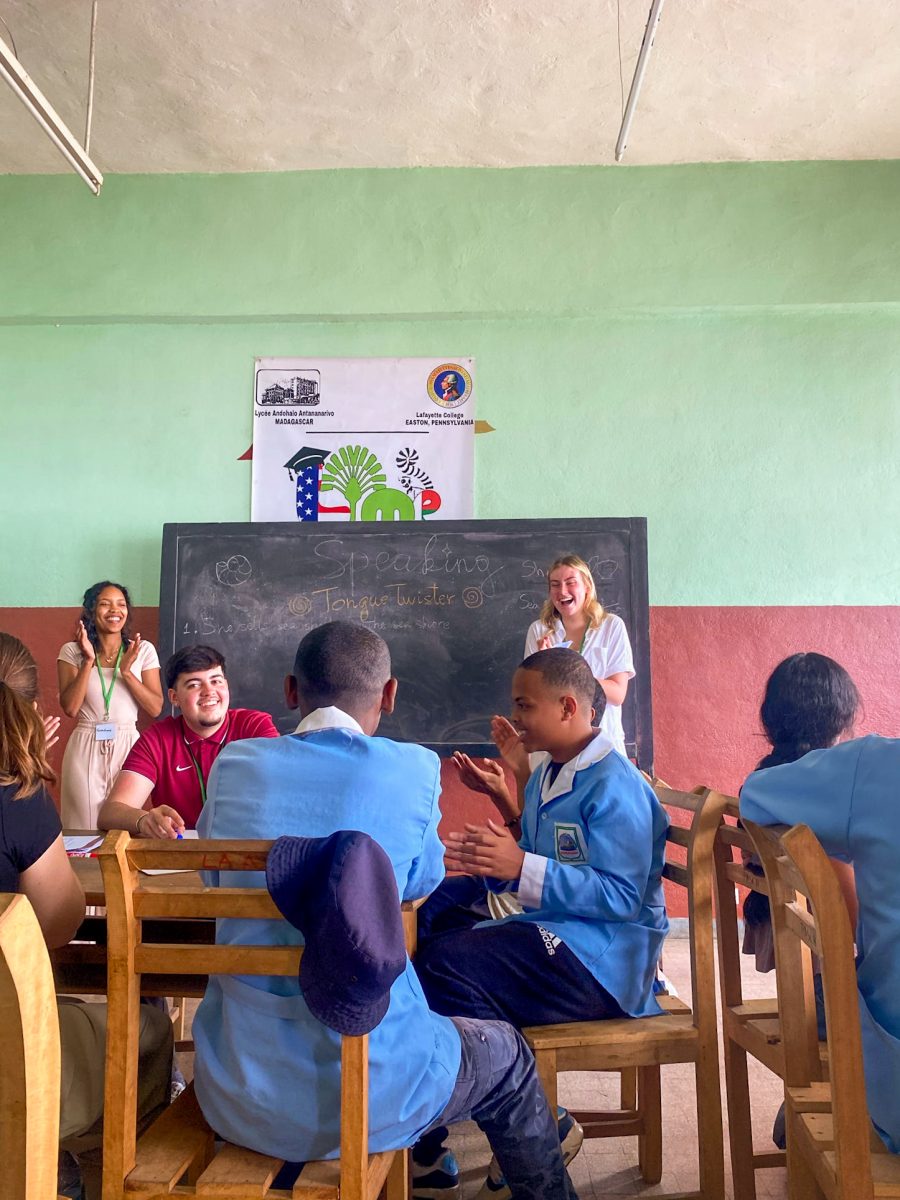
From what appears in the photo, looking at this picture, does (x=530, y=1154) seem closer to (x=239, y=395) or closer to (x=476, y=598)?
(x=476, y=598)

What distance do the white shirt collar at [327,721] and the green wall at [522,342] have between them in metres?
3.31

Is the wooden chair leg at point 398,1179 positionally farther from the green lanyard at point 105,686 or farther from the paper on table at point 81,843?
the green lanyard at point 105,686

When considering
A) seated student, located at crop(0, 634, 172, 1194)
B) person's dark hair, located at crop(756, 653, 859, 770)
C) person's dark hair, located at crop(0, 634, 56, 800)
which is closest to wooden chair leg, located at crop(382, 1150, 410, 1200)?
seated student, located at crop(0, 634, 172, 1194)

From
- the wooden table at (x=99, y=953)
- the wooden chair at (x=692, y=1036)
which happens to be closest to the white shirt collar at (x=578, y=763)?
the wooden chair at (x=692, y=1036)

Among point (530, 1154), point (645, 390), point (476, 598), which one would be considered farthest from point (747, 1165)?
point (645, 390)

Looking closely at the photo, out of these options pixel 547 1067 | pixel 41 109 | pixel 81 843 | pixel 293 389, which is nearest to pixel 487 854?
pixel 547 1067

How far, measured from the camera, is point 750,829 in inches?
58.4

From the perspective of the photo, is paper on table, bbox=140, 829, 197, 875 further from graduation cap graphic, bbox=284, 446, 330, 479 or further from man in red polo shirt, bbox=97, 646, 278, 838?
graduation cap graphic, bbox=284, 446, 330, 479

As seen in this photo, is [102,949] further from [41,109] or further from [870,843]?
[41,109]

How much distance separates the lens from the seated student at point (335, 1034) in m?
1.26

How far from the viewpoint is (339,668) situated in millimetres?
1551

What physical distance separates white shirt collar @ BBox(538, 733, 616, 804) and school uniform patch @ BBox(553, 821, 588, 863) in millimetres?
67

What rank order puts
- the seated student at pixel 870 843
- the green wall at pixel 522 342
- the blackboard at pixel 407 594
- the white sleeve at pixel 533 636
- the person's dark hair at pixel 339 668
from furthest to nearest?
the green wall at pixel 522 342
the blackboard at pixel 407 594
the white sleeve at pixel 533 636
the person's dark hair at pixel 339 668
the seated student at pixel 870 843

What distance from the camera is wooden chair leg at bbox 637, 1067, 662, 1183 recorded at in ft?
6.88
